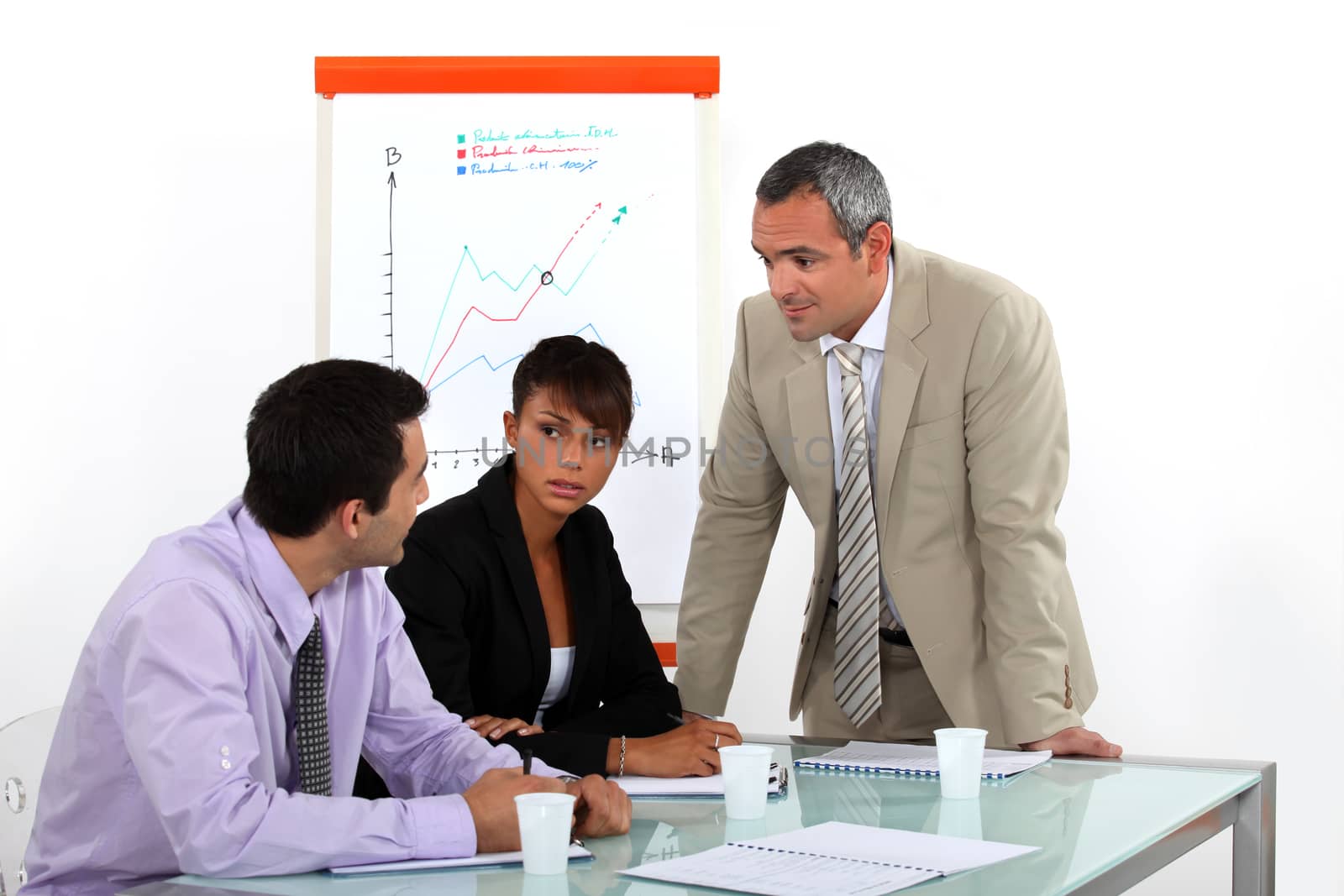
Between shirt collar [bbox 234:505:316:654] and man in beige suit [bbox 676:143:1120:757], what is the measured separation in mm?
1055

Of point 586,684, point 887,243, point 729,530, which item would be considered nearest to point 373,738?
point 586,684

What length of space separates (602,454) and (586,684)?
1.24 feet

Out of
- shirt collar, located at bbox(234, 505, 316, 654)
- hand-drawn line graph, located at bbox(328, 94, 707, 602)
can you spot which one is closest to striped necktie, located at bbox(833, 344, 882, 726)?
hand-drawn line graph, located at bbox(328, 94, 707, 602)

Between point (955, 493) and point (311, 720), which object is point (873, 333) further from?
point (311, 720)

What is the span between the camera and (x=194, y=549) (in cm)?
153

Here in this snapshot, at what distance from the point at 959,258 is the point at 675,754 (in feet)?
6.67

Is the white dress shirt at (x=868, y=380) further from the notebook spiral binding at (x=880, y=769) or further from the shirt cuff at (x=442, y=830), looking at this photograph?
the shirt cuff at (x=442, y=830)

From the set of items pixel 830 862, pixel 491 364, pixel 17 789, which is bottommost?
pixel 17 789

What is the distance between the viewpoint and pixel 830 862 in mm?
1318

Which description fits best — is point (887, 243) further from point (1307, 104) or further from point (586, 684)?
point (1307, 104)

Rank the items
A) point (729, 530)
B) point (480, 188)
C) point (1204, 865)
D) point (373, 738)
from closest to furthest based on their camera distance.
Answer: point (373, 738) < point (729, 530) < point (480, 188) < point (1204, 865)

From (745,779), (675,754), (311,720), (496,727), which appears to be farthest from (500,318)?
(745,779)

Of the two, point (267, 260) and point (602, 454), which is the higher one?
point (267, 260)

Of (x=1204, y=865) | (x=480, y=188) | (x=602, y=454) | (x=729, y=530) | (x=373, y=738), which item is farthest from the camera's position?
(x=1204, y=865)
